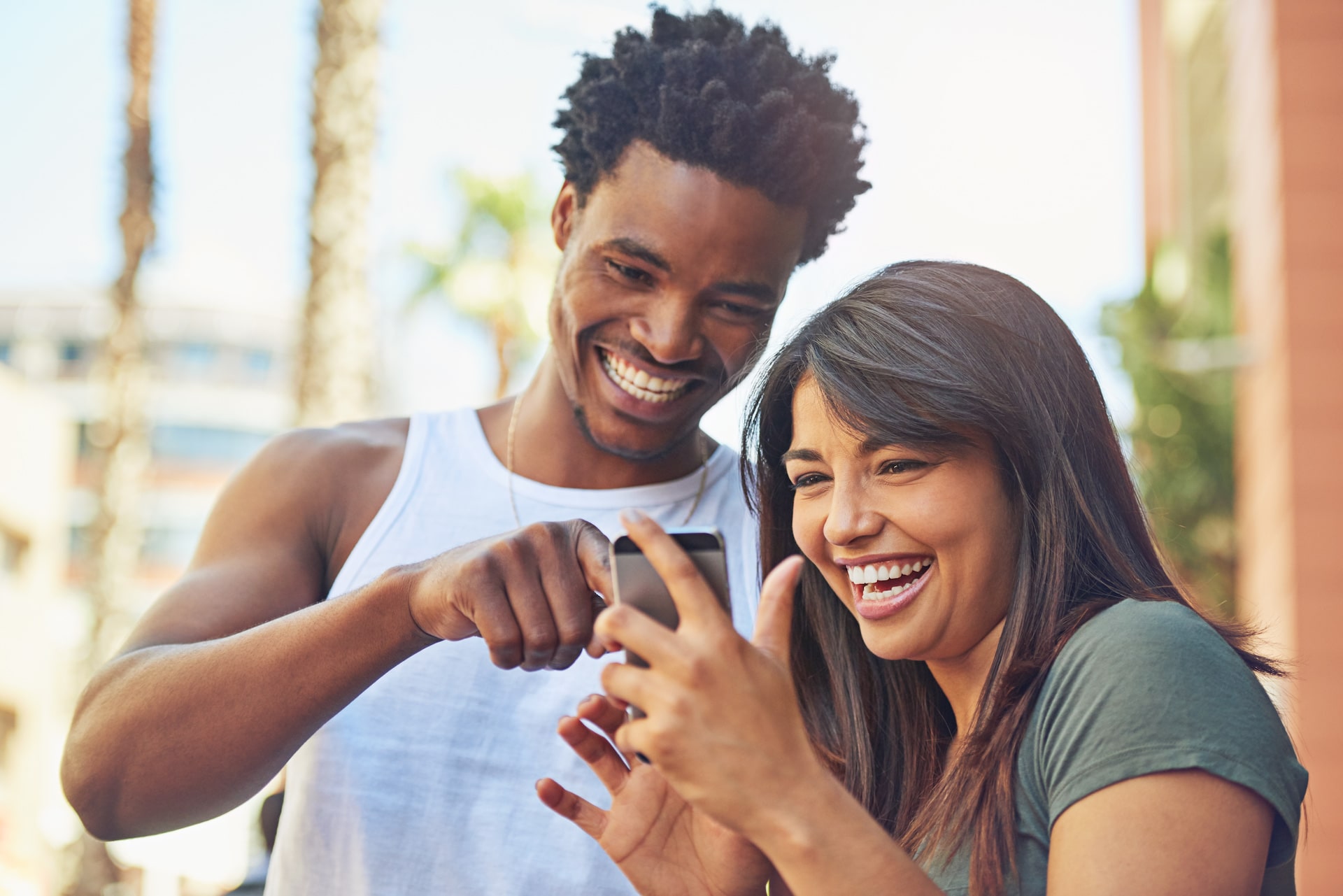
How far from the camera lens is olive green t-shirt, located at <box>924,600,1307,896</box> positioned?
148 cm

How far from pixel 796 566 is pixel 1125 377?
11380mm

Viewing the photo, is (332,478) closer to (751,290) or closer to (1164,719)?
(751,290)

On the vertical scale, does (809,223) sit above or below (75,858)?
above

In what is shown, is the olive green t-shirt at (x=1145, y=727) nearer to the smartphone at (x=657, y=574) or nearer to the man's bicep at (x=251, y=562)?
the smartphone at (x=657, y=574)

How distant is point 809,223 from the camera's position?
2.66 metres

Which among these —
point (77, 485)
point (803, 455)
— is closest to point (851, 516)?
point (803, 455)

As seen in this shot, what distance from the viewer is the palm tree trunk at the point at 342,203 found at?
780 centimetres

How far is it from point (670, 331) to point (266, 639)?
0.92 metres

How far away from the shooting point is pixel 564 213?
277 centimetres

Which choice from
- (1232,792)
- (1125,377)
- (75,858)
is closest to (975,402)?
(1232,792)

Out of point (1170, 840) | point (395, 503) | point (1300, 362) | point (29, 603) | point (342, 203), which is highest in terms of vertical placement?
point (342, 203)

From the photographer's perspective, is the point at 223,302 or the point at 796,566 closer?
the point at 796,566

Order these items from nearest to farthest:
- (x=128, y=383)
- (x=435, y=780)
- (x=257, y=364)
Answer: (x=435, y=780)
(x=128, y=383)
(x=257, y=364)

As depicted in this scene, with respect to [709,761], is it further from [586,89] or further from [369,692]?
[586,89]
